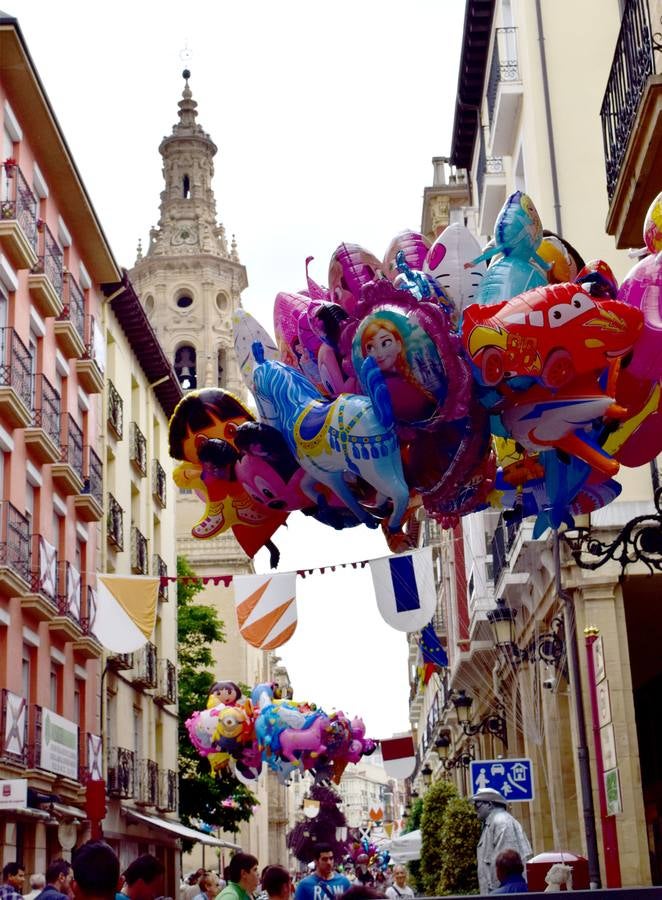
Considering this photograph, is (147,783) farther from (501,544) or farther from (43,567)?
(501,544)

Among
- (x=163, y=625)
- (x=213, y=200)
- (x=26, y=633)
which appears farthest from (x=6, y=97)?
(x=213, y=200)

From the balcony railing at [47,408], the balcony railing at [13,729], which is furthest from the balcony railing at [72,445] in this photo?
the balcony railing at [13,729]

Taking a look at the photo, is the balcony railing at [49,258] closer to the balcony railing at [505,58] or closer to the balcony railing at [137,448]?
the balcony railing at [137,448]

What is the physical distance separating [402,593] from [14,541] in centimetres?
1423

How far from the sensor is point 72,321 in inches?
1145

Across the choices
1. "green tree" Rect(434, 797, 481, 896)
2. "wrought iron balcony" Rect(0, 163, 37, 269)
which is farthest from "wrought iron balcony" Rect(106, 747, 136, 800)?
"green tree" Rect(434, 797, 481, 896)

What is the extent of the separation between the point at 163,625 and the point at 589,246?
72.0 feet

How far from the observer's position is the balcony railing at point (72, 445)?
27728 millimetres

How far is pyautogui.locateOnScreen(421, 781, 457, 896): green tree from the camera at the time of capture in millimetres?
21250

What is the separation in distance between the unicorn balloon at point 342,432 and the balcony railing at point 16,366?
1577 cm

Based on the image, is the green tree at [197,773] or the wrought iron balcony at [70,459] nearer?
the wrought iron balcony at [70,459]

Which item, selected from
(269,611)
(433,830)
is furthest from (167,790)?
(269,611)

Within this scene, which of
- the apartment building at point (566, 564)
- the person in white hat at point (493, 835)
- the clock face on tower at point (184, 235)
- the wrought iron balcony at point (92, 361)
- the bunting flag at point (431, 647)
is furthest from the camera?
the clock face on tower at point (184, 235)

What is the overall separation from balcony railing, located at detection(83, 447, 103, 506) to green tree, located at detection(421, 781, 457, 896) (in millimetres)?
10418
